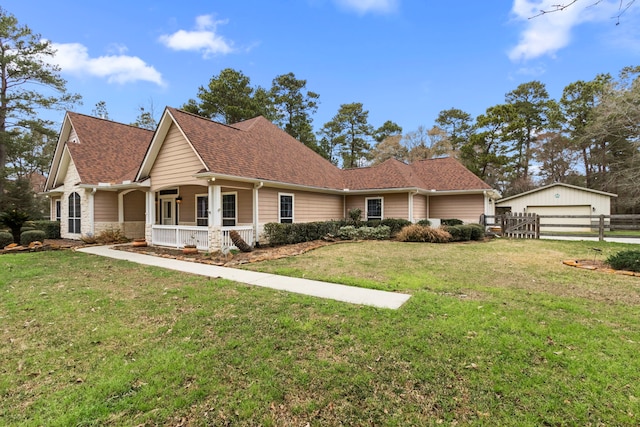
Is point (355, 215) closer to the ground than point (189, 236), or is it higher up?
higher up

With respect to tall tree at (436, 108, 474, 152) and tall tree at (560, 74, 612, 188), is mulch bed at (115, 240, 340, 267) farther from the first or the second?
tall tree at (560, 74, 612, 188)

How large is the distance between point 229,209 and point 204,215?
1.84m

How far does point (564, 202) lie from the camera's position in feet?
67.9

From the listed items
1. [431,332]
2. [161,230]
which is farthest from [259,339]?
[161,230]

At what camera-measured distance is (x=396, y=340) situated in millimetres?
3592

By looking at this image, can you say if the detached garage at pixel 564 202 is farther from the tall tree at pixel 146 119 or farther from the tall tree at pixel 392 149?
the tall tree at pixel 146 119

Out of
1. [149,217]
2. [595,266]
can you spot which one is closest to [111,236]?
[149,217]

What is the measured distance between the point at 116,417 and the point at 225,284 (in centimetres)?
395

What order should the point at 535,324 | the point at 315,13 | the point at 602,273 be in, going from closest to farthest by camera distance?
the point at 535,324 → the point at 602,273 → the point at 315,13

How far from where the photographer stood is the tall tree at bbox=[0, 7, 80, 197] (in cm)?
2084

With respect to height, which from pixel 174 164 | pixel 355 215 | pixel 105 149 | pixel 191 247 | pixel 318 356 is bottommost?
pixel 318 356

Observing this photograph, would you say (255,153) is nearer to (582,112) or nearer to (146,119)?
(146,119)

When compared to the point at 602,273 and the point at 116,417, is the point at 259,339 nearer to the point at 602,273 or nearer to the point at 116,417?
the point at 116,417

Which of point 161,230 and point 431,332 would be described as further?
point 161,230
